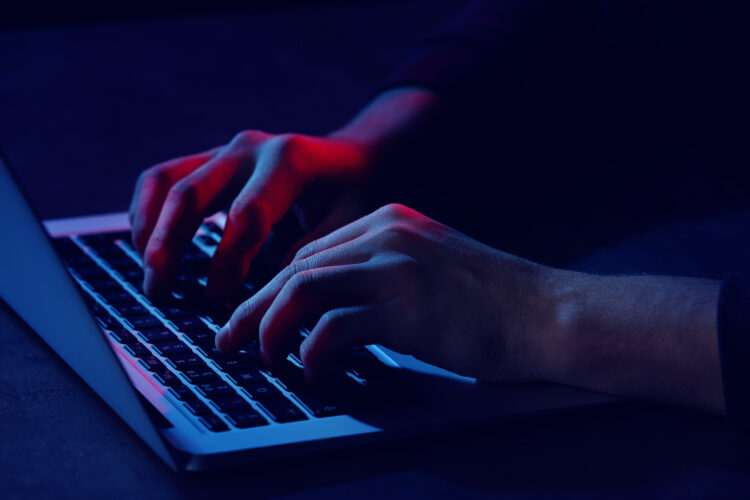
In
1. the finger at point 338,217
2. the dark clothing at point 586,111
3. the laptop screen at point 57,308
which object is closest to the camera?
the laptop screen at point 57,308

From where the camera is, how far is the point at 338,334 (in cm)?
62

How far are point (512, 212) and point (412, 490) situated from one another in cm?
47

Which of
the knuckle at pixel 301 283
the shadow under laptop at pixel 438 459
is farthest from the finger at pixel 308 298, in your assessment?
the shadow under laptop at pixel 438 459

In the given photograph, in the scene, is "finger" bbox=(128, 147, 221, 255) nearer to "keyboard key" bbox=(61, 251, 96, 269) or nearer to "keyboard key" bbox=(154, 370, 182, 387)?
"keyboard key" bbox=(61, 251, 96, 269)

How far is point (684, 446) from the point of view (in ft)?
1.96

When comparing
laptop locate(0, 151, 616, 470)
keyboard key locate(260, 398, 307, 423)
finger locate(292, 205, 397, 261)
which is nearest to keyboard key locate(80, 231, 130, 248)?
laptop locate(0, 151, 616, 470)

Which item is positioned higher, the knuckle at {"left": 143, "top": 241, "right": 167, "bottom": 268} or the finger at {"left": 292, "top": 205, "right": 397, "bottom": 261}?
the finger at {"left": 292, "top": 205, "right": 397, "bottom": 261}

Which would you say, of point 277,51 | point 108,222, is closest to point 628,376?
point 108,222

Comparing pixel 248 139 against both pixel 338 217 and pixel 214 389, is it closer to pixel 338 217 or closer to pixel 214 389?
pixel 338 217

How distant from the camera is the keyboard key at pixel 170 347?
0.67m

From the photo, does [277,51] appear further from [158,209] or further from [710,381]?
[710,381]

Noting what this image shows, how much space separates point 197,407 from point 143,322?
0.49ft

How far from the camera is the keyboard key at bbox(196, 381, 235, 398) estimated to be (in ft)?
2.01

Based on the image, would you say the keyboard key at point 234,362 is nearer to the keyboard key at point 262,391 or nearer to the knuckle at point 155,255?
the keyboard key at point 262,391
